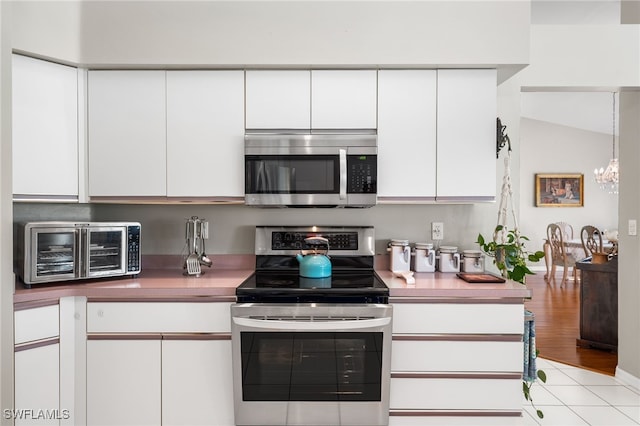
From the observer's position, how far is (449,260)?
2654 mm

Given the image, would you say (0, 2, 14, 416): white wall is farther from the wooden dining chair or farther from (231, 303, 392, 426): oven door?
the wooden dining chair

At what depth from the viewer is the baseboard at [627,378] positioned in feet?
9.93

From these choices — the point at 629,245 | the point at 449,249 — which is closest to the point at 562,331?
the point at 629,245

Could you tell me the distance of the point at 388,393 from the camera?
2.13 m

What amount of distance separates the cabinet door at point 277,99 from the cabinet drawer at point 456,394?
4.86 ft

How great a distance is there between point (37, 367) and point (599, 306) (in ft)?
13.7

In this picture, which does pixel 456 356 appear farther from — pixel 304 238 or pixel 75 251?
pixel 75 251

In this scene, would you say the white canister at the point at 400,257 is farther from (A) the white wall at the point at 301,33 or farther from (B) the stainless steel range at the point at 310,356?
(A) the white wall at the point at 301,33

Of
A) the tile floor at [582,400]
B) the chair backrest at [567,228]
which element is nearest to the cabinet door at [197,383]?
the tile floor at [582,400]

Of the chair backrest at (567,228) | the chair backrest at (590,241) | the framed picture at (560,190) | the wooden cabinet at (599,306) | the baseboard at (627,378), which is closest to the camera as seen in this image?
the baseboard at (627,378)

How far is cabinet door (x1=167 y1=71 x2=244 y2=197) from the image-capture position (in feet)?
7.98

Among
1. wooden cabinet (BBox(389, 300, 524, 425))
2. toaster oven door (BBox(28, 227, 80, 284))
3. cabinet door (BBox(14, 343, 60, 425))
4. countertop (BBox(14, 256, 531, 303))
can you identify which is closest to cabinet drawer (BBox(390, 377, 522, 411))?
wooden cabinet (BBox(389, 300, 524, 425))

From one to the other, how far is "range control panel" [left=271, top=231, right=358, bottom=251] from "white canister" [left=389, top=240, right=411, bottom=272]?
0.78ft

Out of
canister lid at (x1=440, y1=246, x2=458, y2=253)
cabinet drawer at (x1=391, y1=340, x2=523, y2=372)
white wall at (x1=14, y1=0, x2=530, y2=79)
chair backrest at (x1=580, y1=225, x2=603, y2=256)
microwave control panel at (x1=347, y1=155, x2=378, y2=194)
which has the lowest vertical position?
cabinet drawer at (x1=391, y1=340, x2=523, y2=372)
